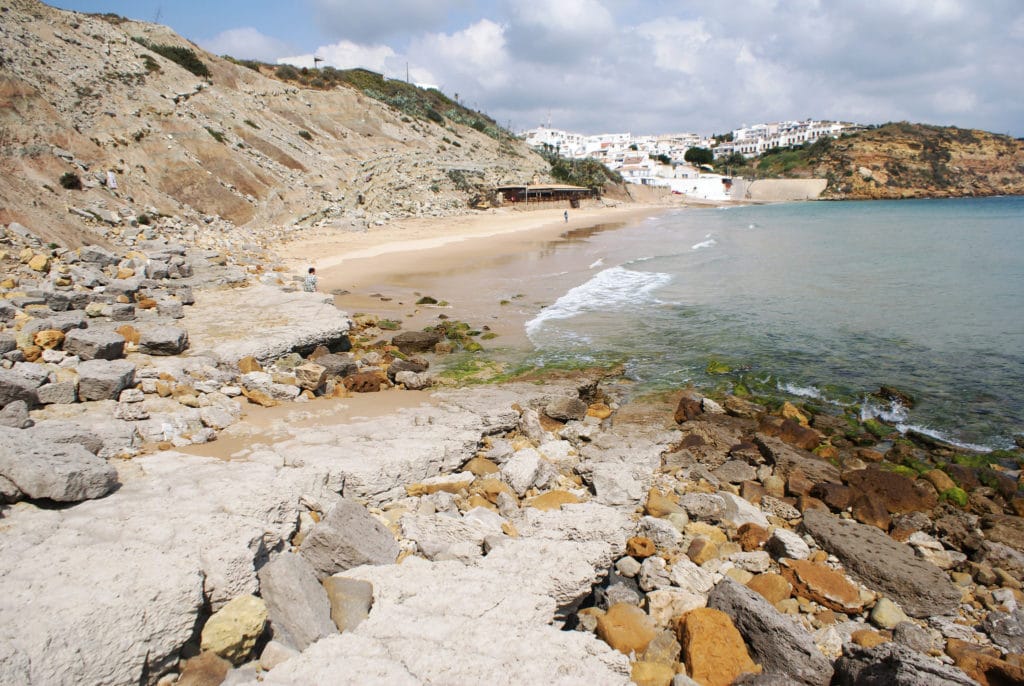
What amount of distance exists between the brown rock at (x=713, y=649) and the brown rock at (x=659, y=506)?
205 cm

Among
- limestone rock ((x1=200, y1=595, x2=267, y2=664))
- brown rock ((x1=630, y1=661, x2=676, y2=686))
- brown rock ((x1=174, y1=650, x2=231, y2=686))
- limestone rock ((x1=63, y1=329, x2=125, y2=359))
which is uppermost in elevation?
limestone rock ((x1=63, y1=329, x2=125, y2=359))

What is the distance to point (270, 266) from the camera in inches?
809

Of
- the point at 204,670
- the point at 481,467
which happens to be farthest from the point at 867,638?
the point at 204,670

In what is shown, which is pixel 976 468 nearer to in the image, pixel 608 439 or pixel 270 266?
pixel 608 439

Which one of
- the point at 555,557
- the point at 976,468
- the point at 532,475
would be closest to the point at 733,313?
the point at 976,468

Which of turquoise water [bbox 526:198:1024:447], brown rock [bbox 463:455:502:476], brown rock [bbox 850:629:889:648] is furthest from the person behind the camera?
turquoise water [bbox 526:198:1024:447]

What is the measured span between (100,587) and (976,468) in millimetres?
10478

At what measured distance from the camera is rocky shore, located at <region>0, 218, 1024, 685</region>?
367 centimetres

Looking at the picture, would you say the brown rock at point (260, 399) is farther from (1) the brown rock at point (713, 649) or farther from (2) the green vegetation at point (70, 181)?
(2) the green vegetation at point (70, 181)

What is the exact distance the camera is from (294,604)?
4000mm

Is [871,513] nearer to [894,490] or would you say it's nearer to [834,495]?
[834,495]

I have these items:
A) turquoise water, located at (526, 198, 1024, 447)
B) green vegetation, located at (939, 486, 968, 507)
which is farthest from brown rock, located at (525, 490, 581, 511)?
turquoise water, located at (526, 198, 1024, 447)

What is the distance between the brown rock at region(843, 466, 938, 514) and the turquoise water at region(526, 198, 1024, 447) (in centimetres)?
263

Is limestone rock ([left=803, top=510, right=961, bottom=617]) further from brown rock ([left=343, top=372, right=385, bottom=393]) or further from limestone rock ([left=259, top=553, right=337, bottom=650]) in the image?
brown rock ([left=343, top=372, right=385, bottom=393])
